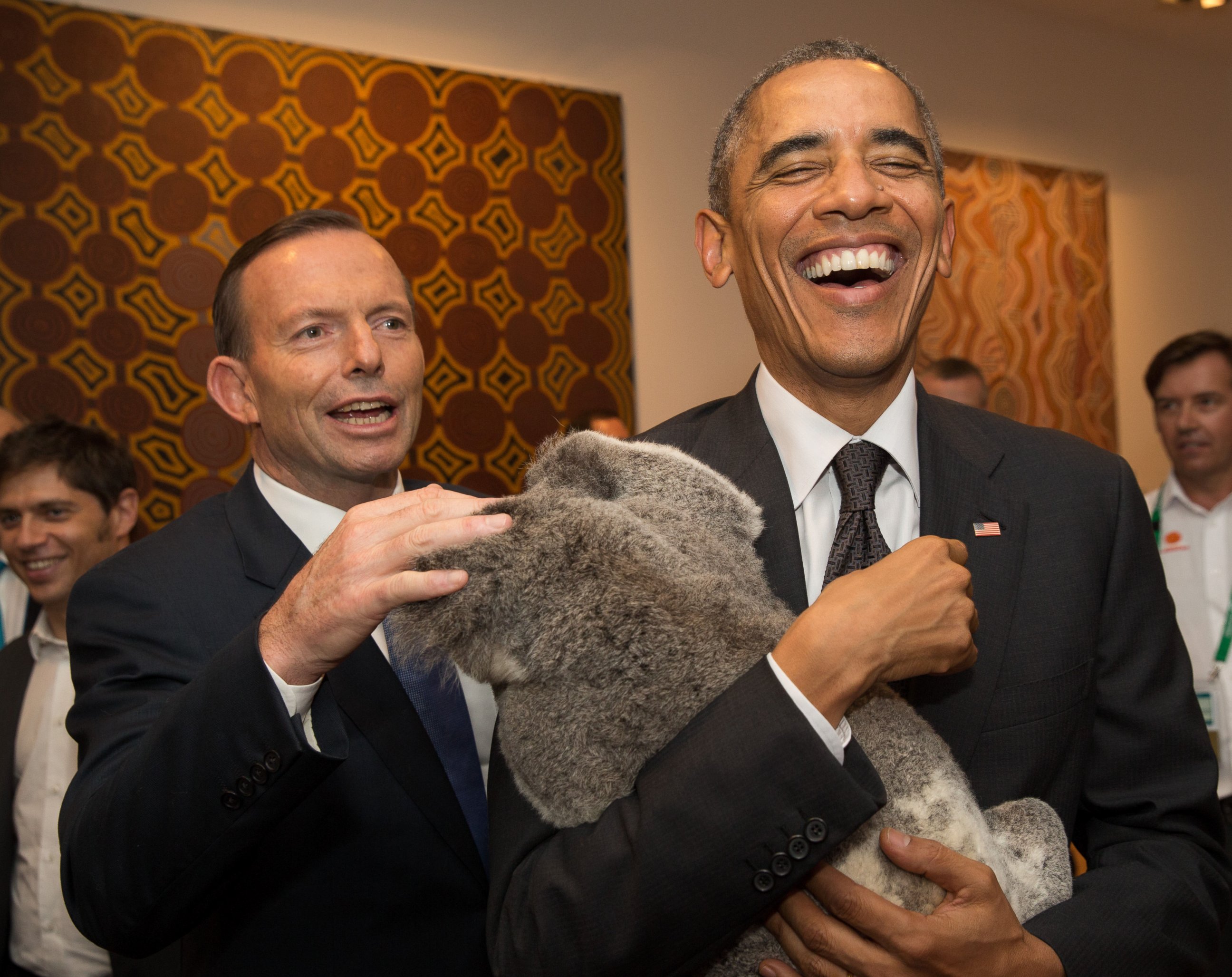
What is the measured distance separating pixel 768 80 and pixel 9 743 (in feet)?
8.04

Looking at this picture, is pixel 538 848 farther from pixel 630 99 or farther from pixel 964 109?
pixel 964 109

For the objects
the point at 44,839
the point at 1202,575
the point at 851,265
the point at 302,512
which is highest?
the point at 851,265

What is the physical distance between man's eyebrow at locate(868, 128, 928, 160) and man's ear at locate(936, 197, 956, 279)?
90 millimetres

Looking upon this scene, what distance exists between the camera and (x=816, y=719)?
1067mm

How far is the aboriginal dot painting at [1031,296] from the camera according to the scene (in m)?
5.85

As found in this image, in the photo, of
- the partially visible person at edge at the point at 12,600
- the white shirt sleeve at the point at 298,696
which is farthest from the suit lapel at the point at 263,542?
the partially visible person at edge at the point at 12,600

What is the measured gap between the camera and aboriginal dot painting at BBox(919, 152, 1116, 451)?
5852mm

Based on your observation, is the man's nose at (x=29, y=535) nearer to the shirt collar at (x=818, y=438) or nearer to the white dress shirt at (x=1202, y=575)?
the shirt collar at (x=818, y=438)

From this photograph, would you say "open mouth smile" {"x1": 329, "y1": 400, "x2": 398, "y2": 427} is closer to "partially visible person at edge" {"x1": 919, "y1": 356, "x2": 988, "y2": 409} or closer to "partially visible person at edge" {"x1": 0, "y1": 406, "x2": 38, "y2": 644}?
"partially visible person at edge" {"x1": 0, "y1": 406, "x2": 38, "y2": 644}

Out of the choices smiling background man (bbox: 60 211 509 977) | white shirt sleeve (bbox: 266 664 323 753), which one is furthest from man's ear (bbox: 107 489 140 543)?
white shirt sleeve (bbox: 266 664 323 753)

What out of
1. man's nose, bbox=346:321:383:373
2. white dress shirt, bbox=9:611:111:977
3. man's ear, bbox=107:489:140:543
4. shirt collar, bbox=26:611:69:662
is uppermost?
man's nose, bbox=346:321:383:373

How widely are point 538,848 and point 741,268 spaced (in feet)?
2.88

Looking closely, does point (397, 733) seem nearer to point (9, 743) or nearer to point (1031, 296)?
point (9, 743)

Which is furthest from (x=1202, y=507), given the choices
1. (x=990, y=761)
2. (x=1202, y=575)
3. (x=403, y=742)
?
(x=403, y=742)
